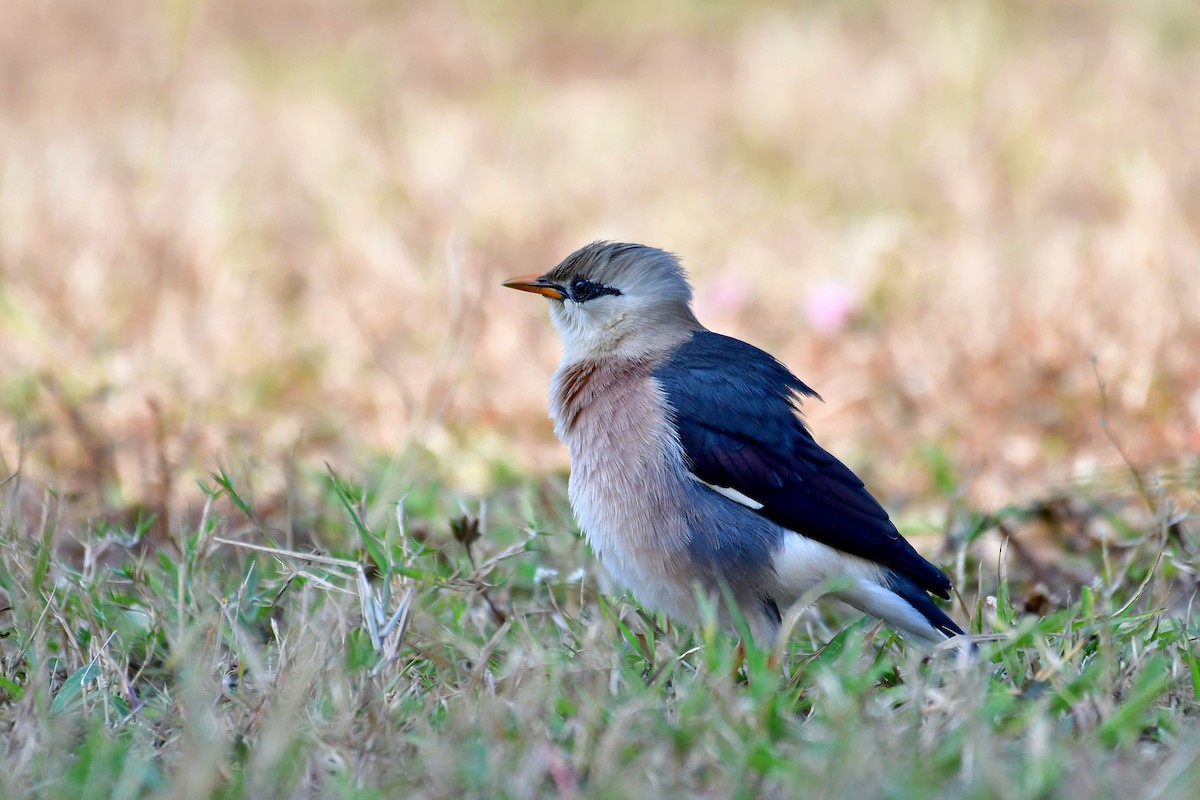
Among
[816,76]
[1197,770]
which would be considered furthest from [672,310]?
[816,76]

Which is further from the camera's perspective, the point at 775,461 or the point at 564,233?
the point at 564,233

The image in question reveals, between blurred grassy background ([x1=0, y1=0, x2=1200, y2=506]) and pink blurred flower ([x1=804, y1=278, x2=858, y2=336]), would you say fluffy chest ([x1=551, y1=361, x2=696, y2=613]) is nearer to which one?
blurred grassy background ([x1=0, y1=0, x2=1200, y2=506])

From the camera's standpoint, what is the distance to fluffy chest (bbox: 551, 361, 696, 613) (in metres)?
3.52

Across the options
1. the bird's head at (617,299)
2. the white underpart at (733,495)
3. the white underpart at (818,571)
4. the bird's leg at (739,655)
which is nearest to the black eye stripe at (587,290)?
the bird's head at (617,299)

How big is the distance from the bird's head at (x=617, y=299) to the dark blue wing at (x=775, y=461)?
31cm

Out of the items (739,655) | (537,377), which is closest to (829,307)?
(537,377)

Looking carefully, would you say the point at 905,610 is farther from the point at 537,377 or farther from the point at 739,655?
the point at 537,377

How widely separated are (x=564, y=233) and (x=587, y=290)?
3362mm

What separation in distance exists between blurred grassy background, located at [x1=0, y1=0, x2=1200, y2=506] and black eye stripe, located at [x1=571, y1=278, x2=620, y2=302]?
2.55ft

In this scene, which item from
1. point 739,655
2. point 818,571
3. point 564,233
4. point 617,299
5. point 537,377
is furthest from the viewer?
point 564,233

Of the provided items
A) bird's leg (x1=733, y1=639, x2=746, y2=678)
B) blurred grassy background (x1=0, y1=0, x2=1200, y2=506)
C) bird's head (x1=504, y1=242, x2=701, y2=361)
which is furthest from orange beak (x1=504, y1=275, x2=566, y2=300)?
bird's leg (x1=733, y1=639, x2=746, y2=678)

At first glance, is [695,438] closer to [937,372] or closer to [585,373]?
[585,373]

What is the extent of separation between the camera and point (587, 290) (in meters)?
4.25

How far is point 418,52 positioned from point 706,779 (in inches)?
403
